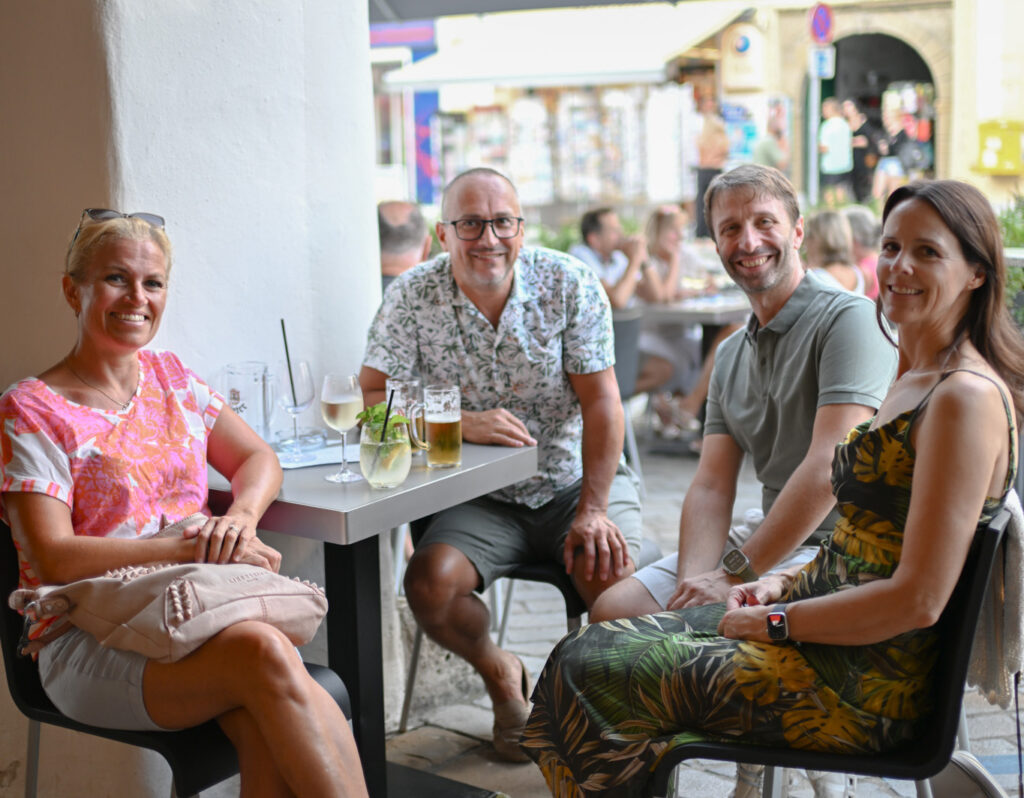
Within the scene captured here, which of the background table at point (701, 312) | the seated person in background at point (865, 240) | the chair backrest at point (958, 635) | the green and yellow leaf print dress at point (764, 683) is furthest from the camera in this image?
the background table at point (701, 312)

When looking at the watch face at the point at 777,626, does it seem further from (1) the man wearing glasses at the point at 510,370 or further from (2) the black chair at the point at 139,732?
(1) the man wearing glasses at the point at 510,370

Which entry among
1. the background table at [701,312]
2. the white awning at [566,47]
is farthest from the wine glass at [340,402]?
the white awning at [566,47]

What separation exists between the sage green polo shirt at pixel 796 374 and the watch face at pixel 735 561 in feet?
0.86

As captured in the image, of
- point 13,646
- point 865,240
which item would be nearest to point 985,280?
point 13,646

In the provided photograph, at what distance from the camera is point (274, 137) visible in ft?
9.28

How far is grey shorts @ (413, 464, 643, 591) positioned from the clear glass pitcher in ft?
1.83

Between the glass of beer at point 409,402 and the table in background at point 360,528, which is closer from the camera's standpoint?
the table in background at point 360,528

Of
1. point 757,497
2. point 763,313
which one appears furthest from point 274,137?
point 757,497

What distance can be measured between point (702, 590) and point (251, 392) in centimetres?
117

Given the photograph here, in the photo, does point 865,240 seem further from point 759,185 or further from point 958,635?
point 958,635

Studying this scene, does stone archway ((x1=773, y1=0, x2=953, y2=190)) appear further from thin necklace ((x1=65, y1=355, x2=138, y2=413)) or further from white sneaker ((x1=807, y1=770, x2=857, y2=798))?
thin necklace ((x1=65, y1=355, x2=138, y2=413))

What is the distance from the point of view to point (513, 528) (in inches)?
118

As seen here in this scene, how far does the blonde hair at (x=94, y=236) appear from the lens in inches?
85.5

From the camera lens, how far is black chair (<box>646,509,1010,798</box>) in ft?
5.38
